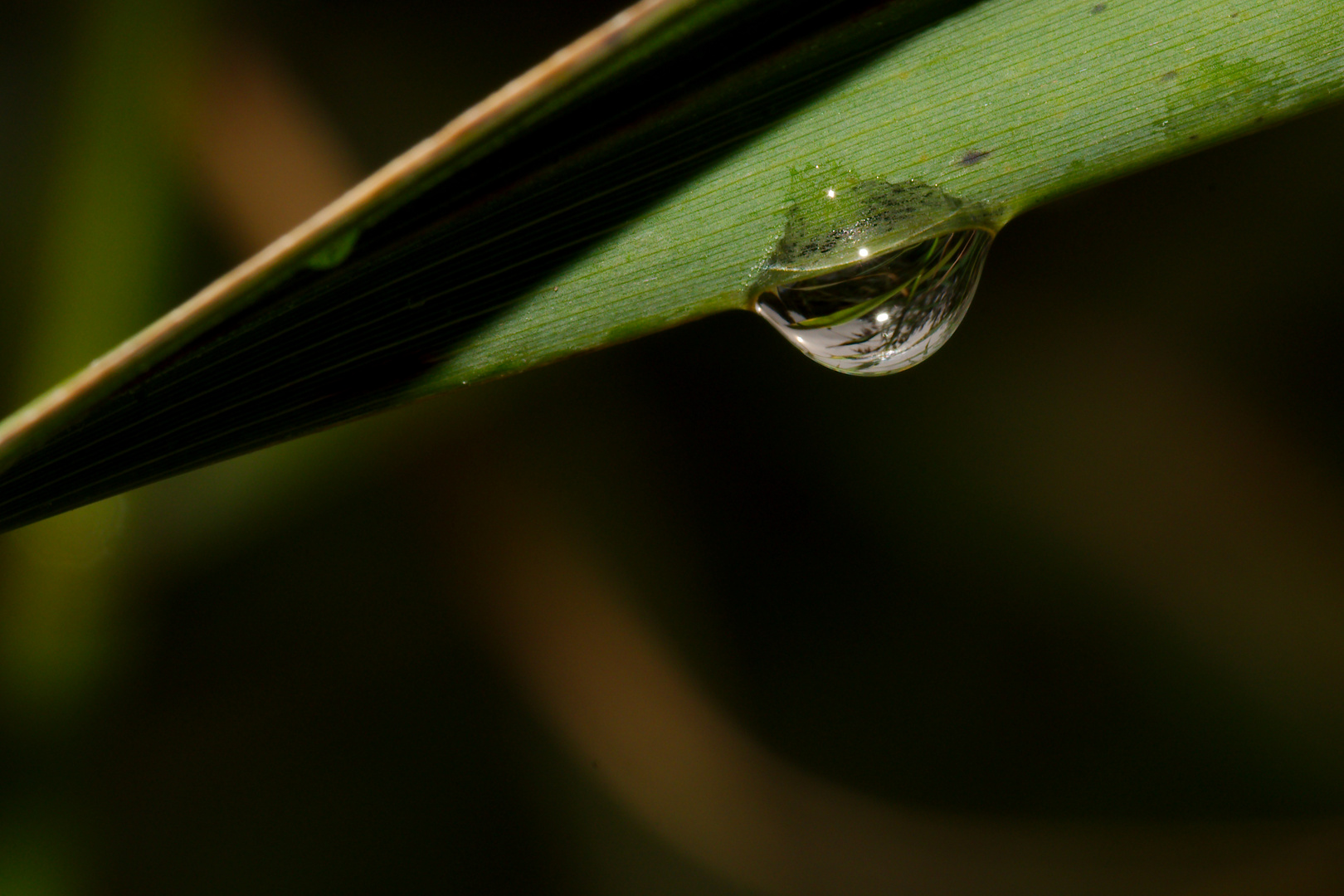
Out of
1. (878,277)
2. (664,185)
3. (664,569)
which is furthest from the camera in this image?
(664,569)

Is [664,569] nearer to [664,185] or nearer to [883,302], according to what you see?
[883,302]

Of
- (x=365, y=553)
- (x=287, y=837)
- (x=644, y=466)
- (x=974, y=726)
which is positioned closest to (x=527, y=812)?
Answer: (x=287, y=837)

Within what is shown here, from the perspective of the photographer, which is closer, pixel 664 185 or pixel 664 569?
pixel 664 185

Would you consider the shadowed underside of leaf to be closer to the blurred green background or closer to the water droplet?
the water droplet

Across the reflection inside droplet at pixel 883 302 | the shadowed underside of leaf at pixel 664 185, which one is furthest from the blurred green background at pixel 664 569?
the shadowed underside of leaf at pixel 664 185

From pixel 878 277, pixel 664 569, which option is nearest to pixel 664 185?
pixel 878 277

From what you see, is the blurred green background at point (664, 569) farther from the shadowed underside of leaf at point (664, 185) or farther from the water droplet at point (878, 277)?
the shadowed underside of leaf at point (664, 185)
